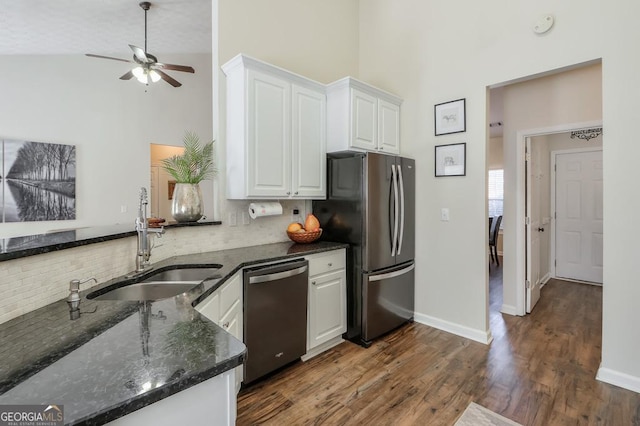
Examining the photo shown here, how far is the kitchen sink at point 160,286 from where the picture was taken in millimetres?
1501

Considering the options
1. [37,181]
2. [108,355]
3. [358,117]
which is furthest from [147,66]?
[108,355]

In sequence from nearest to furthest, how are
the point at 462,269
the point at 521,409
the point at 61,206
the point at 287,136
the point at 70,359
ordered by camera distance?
the point at 70,359
the point at 521,409
the point at 287,136
the point at 462,269
the point at 61,206

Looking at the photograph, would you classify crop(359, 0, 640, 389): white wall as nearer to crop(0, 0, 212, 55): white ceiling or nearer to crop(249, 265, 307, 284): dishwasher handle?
crop(249, 265, 307, 284): dishwasher handle

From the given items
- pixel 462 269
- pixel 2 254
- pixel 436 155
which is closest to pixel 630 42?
pixel 436 155

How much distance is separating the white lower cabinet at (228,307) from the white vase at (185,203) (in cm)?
65

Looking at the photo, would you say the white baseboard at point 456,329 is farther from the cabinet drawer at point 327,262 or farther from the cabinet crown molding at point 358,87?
the cabinet crown molding at point 358,87

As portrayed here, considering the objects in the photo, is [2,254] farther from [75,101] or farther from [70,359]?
[75,101]

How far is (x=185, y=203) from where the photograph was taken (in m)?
2.28

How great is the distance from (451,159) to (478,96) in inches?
23.6

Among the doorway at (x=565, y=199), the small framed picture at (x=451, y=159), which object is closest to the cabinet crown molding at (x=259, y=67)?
the small framed picture at (x=451, y=159)

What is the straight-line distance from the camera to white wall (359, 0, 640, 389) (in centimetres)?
211

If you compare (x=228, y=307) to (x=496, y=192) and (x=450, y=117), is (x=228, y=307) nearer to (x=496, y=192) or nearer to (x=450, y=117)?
(x=450, y=117)

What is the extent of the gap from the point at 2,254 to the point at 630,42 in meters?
3.59

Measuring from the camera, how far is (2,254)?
104 cm
